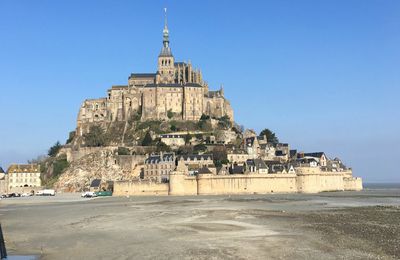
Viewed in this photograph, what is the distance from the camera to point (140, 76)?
10481 centimetres

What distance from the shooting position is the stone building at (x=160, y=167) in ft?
249

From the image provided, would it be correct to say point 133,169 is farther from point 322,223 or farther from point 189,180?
point 322,223

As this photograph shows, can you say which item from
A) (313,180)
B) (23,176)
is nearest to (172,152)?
(313,180)

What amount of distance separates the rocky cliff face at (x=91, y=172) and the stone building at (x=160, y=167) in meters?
3.95

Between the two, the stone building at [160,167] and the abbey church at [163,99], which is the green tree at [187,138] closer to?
the abbey church at [163,99]

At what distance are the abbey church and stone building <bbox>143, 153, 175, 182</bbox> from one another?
63.2ft

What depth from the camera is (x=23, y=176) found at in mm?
88000

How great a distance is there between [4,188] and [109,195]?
24566 millimetres

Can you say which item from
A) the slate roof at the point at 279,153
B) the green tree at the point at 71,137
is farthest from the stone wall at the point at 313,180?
the green tree at the point at 71,137

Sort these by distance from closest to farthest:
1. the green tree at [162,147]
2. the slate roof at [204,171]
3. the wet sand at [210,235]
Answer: the wet sand at [210,235] → the slate roof at [204,171] → the green tree at [162,147]

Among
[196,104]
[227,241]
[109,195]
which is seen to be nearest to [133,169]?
[109,195]

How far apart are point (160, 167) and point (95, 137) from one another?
21.8 metres

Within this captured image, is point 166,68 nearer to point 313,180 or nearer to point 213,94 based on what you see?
point 213,94

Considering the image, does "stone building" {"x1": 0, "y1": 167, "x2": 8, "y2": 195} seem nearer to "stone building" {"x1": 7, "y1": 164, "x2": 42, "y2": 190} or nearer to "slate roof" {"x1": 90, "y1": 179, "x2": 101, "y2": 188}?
"stone building" {"x1": 7, "y1": 164, "x2": 42, "y2": 190}
